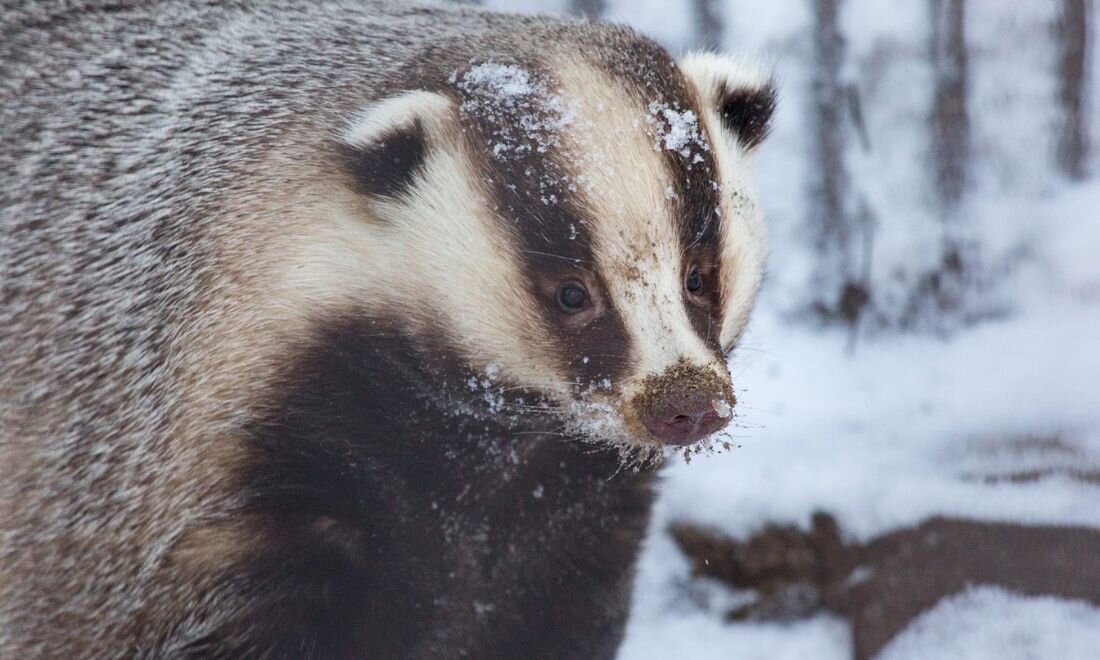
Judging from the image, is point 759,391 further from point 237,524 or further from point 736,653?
point 237,524

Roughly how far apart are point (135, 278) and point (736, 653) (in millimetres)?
1592

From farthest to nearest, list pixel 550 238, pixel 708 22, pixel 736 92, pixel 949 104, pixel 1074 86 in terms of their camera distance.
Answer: pixel 708 22 < pixel 949 104 < pixel 1074 86 < pixel 736 92 < pixel 550 238

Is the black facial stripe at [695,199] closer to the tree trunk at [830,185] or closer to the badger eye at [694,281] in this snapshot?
the badger eye at [694,281]

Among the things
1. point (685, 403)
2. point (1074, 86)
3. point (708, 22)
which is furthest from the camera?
point (708, 22)

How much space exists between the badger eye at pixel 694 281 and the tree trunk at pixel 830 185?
141 centimetres

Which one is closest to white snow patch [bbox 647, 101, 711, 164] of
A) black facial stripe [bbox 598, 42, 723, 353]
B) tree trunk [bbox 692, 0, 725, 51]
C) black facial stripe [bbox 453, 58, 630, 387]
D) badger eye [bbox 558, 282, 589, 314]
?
black facial stripe [bbox 598, 42, 723, 353]

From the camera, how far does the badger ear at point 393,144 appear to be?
1.90 meters

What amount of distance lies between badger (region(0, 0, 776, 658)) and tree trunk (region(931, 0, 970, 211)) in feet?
3.87

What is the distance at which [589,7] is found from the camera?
127 inches

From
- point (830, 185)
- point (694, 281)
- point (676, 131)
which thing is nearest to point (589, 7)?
point (830, 185)

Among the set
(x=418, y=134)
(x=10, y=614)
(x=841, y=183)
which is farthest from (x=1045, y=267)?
(x=10, y=614)

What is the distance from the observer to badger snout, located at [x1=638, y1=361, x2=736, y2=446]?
5.60 ft

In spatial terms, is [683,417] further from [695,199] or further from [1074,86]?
[1074,86]

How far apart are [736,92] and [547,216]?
0.54 m
